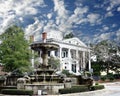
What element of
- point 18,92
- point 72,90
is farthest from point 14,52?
point 18,92

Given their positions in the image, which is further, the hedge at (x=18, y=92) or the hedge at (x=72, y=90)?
the hedge at (x=72, y=90)

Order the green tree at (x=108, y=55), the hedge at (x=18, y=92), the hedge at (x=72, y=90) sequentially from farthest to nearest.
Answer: the green tree at (x=108, y=55)
the hedge at (x=72, y=90)
the hedge at (x=18, y=92)

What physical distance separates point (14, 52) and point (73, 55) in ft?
109

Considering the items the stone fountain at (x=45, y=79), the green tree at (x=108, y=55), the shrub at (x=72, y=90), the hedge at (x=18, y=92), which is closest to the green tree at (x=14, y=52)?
the stone fountain at (x=45, y=79)

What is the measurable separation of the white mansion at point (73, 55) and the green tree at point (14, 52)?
923 inches

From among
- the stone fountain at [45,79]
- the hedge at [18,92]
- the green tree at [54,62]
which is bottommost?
the hedge at [18,92]

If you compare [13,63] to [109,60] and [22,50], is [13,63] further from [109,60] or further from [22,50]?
[109,60]

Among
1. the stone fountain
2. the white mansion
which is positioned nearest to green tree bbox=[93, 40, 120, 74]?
the white mansion

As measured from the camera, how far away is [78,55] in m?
77.4

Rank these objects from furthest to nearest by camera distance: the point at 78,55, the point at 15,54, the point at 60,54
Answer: the point at 78,55 < the point at 60,54 < the point at 15,54

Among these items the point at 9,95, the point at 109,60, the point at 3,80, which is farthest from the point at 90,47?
the point at 9,95

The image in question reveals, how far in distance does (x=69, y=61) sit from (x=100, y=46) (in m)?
8.38

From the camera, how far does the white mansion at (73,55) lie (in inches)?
2835

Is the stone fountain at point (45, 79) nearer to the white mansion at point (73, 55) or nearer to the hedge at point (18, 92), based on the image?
the hedge at point (18, 92)
